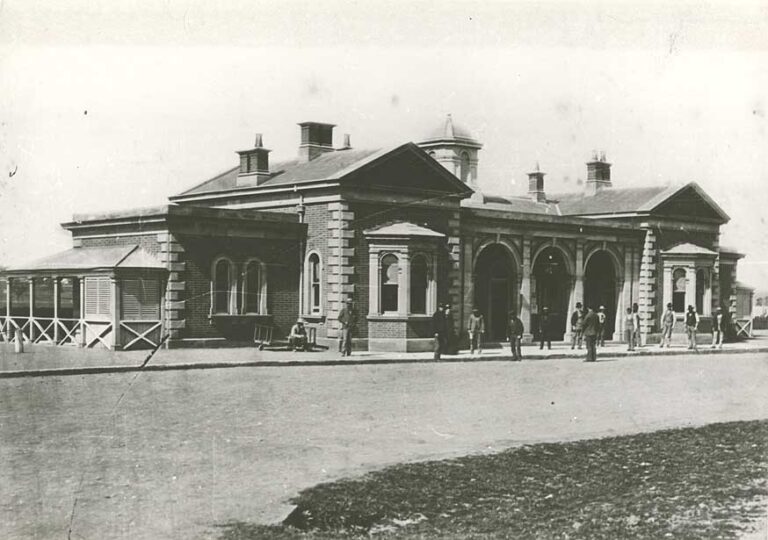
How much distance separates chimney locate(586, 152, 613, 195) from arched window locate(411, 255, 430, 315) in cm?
1763

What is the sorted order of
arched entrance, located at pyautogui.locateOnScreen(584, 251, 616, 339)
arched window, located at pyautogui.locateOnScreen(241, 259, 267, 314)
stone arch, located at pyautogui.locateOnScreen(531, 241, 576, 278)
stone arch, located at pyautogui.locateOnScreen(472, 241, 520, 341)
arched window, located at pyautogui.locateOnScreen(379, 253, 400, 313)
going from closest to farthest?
arched window, located at pyautogui.locateOnScreen(241, 259, 267, 314) → arched window, located at pyautogui.locateOnScreen(379, 253, 400, 313) → stone arch, located at pyautogui.locateOnScreen(472, 241, 520, 341) → stone arch, located at pyautogui.locateOnScreen(531, 241, 576, 278) → arched entrance, located at pyautogui.locateOnScreen(584, 251, 616, 339)

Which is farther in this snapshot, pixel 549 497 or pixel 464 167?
pixel 464 167

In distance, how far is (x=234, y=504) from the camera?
9.10m

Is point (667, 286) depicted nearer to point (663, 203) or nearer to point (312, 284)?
point (663, 203)

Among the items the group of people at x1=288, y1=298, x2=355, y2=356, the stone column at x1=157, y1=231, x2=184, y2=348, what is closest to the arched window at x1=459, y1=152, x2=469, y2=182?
the group of people at x1=288, y1=298, x2=355, y2=356

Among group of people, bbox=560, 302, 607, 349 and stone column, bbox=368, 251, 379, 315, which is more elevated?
stone column, bbox=368, 251, 379, 315

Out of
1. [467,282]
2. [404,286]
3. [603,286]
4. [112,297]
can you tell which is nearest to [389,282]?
[404,286]

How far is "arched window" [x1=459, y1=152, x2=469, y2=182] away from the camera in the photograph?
52.1m

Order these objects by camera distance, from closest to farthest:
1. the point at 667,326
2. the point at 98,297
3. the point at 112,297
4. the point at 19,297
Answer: the point at 112,297, the point at 98,297, the point at 667,326, the point at 19,297

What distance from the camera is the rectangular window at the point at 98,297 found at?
2681 centimetres

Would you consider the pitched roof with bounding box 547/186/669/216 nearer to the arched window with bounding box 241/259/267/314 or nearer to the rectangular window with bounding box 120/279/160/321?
the arched window with bounding box 241/259/267/314

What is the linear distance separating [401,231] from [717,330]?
46.4 feet

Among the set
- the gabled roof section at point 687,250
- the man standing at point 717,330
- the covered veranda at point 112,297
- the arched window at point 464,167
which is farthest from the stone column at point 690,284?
the covered veranda at point 112,297

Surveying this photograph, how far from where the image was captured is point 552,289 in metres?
37.8
